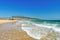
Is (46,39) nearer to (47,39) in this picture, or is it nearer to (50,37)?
(47,39)

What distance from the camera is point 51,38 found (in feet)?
21.7

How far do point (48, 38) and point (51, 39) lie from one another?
0.19m

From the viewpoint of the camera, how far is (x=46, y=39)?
20.9ft

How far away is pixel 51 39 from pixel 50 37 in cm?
29

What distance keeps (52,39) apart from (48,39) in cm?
23

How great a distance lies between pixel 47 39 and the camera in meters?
6.41

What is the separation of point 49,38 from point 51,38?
11 centimetres

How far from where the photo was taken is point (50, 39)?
21.2ft

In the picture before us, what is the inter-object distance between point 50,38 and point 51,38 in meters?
0.06

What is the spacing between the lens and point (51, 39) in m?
6.48

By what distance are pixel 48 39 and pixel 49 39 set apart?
0.23 ft

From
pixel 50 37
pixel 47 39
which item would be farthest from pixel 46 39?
pixel 50 37

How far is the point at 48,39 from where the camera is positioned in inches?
254

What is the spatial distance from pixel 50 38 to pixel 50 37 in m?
0.15
